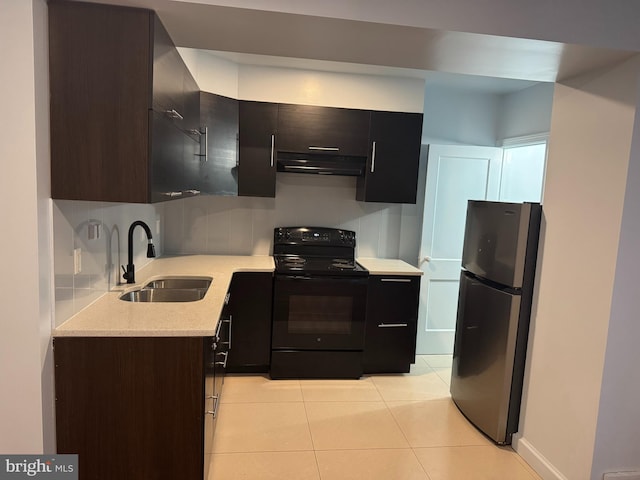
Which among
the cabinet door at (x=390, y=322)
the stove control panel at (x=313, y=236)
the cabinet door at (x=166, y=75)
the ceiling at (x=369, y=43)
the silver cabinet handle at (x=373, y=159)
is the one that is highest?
the ceiling at (x=369, y=43)

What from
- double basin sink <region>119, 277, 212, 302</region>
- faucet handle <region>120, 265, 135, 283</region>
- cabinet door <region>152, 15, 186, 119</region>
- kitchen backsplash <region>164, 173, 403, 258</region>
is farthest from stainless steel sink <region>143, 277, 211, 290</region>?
cabinet door <region>152, 15, 186, 119</region>

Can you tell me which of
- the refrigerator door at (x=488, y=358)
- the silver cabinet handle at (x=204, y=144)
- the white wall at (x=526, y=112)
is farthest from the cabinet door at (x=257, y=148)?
the white wall at (x=526, y=112)

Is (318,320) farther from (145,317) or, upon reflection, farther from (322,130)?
(145,317)

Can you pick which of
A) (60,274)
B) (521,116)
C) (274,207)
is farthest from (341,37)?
(521,116)

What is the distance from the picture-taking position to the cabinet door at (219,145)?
3.21 m

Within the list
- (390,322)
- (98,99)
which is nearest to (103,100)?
(98,99)

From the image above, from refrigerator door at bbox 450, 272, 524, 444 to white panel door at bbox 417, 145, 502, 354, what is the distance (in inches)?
38.3

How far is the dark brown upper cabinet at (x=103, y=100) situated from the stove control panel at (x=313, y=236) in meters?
2.09

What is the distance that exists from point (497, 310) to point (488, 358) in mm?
327

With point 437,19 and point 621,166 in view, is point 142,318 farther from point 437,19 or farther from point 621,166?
point 621,166

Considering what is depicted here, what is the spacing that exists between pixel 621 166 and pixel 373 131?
193 cm

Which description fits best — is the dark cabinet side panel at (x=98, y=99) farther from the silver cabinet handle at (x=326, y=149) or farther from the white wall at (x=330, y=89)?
the silver cabinet handle at (x=326, y=149)

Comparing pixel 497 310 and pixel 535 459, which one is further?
pixel 497 310

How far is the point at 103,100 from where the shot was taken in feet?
5.65
